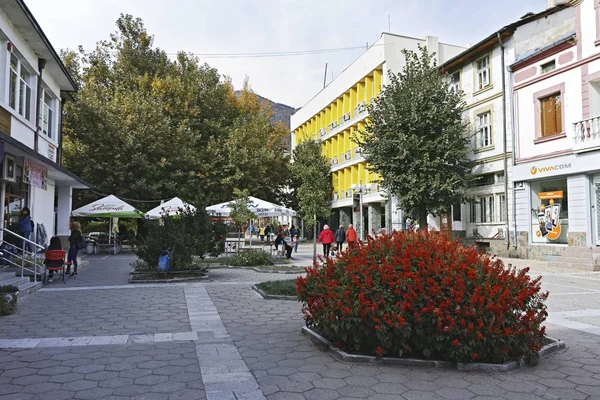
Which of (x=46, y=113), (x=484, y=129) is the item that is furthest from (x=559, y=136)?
(x=46, y=113)

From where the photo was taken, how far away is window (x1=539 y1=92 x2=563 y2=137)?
19469mm

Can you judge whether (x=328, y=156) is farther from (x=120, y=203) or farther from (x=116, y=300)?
(x=116, y=300)

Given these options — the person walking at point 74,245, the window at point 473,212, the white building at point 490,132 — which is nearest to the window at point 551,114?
the white building at point 490,132

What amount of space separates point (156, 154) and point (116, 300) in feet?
72.7

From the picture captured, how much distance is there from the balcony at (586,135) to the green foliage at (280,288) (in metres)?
13.0

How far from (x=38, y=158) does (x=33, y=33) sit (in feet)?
15.5

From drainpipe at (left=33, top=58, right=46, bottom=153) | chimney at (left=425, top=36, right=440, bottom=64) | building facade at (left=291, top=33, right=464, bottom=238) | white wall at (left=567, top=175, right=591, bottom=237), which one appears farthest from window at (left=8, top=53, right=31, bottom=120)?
chimney at (left=425, top=36, right=440, bottom=64)

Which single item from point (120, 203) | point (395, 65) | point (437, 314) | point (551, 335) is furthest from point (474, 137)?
point (437, 314)

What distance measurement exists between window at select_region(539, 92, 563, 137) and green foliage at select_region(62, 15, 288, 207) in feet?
58.9

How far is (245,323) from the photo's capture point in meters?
7.30

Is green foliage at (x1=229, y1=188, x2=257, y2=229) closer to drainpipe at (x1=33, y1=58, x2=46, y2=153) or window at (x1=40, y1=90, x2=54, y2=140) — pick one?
drainpipe at (x1=33, y1=58, x2=46, y2=153)

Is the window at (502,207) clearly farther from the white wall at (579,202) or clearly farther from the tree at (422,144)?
the white wall at (579,202)

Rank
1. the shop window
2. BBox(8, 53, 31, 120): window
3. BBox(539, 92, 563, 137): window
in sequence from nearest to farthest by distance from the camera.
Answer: BBox(8, 53, 31, 120): window → the shop window → BBox(539, 92, 563, 137): window

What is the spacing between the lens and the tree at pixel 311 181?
41.7 metres
